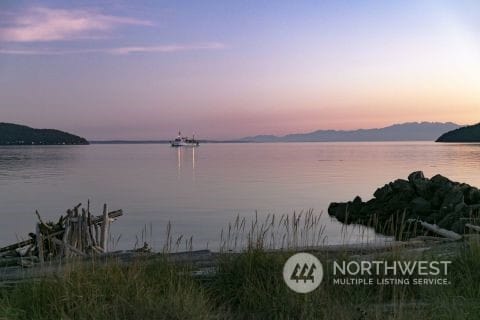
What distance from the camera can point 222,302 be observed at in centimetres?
655

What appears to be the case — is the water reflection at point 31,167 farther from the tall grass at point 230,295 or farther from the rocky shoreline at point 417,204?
the tall grass at point 230,295

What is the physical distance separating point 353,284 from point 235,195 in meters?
30.3

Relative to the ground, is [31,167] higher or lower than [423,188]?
lower

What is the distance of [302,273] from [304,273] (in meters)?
0.04

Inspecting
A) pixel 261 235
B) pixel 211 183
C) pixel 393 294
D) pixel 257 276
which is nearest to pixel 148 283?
pixel 257 276

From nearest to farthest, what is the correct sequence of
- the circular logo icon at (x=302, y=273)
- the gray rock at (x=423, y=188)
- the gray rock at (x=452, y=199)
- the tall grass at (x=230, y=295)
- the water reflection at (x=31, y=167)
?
the tall grass at (x=230, y=295) < the circular logo icon at (x=302, y=273) < the gray rock at (x=452, y=199) < the gray rock at (x=423, y=188) < the water reflection at (x=31, y=167)

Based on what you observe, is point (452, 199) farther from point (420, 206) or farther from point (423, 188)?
point (423, 188)

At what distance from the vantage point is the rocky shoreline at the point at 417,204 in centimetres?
2390

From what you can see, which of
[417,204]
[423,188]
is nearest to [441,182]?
[423,188]

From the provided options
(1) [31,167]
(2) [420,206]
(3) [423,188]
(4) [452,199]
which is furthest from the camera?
(1) [31,167]

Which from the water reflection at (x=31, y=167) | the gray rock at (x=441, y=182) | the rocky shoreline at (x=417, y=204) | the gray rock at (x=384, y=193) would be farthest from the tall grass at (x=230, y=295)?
the water reflection at (x=31, y=167)

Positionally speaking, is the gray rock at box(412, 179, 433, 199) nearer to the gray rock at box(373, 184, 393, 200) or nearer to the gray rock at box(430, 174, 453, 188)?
the gray rock at box(430, 174, 453, 188)

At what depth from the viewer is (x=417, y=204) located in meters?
26.8

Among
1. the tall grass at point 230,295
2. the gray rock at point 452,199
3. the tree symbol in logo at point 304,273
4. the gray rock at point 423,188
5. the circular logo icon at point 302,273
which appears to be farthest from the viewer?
the gray rock at point 423,188
